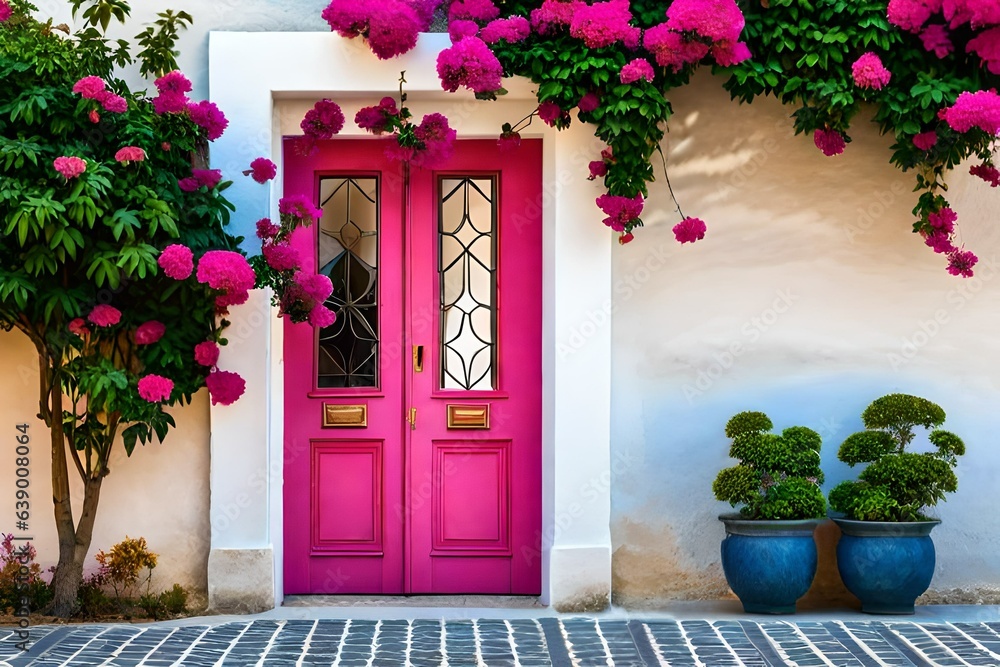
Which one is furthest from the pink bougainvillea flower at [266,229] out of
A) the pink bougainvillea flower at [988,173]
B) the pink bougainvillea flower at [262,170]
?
the pink bougainvillea flower at [988,173]

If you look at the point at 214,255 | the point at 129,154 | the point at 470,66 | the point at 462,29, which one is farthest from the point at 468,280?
the point at 129,154

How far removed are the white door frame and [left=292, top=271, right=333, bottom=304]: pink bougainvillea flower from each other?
49cm

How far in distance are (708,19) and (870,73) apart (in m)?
0.85

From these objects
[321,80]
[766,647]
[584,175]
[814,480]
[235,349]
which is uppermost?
[321,80]

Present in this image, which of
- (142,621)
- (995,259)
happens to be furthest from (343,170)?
(995,259)

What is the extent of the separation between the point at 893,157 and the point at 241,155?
3.39m

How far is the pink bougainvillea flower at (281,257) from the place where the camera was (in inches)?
235

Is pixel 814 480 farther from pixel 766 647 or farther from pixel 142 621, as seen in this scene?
pixel 142 621

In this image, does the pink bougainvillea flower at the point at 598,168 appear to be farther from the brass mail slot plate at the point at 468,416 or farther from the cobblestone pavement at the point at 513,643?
the cobblestone pavement at the point at 513,643

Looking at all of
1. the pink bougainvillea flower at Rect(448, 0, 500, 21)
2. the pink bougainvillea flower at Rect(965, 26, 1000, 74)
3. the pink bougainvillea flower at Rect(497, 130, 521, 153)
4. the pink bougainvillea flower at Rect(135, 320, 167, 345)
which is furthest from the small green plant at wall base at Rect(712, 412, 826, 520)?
the pink bougainvillea flower at Rect(135, 320, 167, 345)

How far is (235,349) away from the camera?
639cm

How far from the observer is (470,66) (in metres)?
6.03

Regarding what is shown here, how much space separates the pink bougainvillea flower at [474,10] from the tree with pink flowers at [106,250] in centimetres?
121

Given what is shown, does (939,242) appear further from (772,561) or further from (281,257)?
(281,257)
